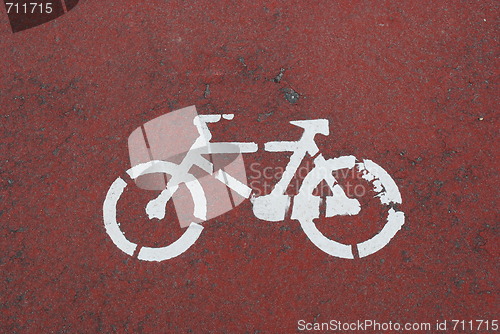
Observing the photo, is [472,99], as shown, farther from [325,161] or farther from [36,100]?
[36,100]

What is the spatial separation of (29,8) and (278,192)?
2965 mm

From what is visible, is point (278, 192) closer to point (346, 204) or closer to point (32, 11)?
point (346, 204)

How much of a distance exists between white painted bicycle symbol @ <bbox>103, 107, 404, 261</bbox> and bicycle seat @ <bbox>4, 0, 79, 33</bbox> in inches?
68.3

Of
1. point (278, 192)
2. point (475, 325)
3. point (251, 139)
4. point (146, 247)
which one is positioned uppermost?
point (251, 139)

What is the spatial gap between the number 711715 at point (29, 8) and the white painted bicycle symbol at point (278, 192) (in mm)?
1861

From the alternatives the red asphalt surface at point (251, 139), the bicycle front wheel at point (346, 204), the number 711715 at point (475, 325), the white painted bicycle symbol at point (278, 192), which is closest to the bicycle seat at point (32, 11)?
the red asphalt surface at point (251, 139)

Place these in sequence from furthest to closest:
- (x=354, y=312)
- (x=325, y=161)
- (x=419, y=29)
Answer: (x=419, y=29) < (x=325, y=161) < (x=354, y=312)

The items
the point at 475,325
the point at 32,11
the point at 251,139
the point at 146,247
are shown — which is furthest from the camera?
the point at 32,11

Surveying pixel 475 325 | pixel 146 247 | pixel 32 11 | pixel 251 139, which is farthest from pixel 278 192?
→ pixel 32 11

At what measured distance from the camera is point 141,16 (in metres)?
3.72

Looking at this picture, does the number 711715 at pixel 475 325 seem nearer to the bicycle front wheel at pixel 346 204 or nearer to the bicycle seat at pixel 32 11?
the bicycle front wheel at pixel 346 204

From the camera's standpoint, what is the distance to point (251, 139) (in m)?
3.43

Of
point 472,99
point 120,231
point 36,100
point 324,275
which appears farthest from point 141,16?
point 472,99

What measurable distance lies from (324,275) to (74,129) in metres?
2.44
